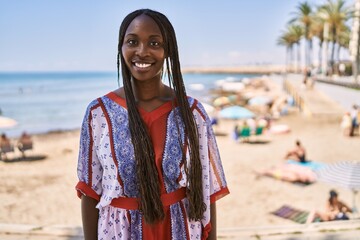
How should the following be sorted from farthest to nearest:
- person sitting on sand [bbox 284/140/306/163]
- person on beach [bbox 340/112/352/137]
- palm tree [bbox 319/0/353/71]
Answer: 1. palm tree [bbox 319/0/353/71]
2. person on beach [bbox 340/112/352/137]
3. person sitting on sand [bbox 284/140/306/163]

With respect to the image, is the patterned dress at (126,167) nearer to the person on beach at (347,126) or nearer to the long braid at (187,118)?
the long braid at (187,118)

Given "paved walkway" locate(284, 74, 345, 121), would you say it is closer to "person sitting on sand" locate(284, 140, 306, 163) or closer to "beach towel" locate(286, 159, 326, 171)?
"person sitting on sand" locate(284, 140, 306, 163)

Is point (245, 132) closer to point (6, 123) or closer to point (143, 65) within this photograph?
point (6, 123)

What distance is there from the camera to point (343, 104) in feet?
66.1

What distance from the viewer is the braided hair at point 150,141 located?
1.49 meters

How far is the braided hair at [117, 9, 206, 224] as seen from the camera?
4.89 ft

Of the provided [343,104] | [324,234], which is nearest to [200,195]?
[324,234]

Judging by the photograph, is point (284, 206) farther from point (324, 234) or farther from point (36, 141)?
point (36, 141)

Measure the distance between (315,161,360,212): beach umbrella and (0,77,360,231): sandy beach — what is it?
0.92 m

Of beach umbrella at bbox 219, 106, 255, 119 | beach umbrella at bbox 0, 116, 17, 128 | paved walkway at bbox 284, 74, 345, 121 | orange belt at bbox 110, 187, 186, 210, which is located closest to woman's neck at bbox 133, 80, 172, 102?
orange belt at bbox 110, 187, 186, 210

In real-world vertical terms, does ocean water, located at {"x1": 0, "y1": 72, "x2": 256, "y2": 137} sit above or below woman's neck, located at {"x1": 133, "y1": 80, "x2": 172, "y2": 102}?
below

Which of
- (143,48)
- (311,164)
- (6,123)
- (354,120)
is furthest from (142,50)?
(6,123)

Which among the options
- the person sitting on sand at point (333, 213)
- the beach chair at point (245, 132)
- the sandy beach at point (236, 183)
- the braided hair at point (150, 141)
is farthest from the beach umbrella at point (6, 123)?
the braided hair at point (150, 141)

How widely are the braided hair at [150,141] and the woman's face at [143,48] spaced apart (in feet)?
0.08
